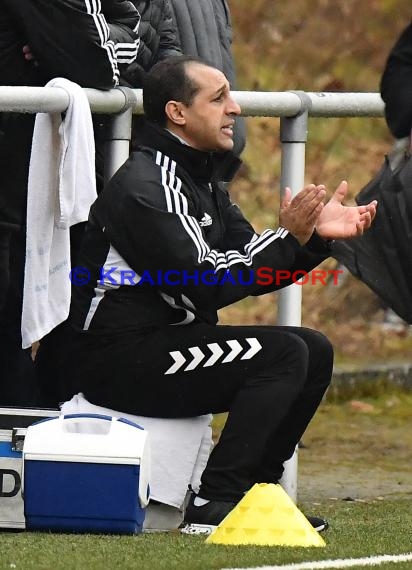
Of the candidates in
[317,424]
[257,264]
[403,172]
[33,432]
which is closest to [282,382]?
[257,264]

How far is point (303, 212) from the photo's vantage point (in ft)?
17.6

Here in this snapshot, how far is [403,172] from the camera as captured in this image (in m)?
6.25

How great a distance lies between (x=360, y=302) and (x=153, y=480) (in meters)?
4.81

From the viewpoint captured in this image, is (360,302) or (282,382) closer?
(282,382)

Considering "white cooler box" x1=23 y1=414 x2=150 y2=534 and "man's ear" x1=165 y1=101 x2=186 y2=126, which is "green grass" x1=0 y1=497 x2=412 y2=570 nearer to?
"white cooler box" x1=23 y1=414 x2=150 y2=534

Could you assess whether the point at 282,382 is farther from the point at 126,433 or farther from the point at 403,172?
the point at 403,172

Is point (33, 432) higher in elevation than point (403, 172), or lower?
lower

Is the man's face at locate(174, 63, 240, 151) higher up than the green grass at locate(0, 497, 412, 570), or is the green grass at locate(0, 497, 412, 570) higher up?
the man's face at locate(174, 63, 240, 151)

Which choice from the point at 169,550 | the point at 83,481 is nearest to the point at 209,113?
the point at 83,481

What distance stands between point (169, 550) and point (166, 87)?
1.46 metres

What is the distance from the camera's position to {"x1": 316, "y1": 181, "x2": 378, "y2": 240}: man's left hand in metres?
5.45

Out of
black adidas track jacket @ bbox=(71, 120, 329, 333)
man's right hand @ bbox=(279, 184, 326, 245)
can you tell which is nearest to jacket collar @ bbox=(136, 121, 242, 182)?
black adidas track jacket @ bbox=(71, 120, 329, 333)

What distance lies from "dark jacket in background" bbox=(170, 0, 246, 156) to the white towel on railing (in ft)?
3.02

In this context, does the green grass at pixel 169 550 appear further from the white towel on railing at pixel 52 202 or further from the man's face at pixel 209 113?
the man's face at pixel 209 113
